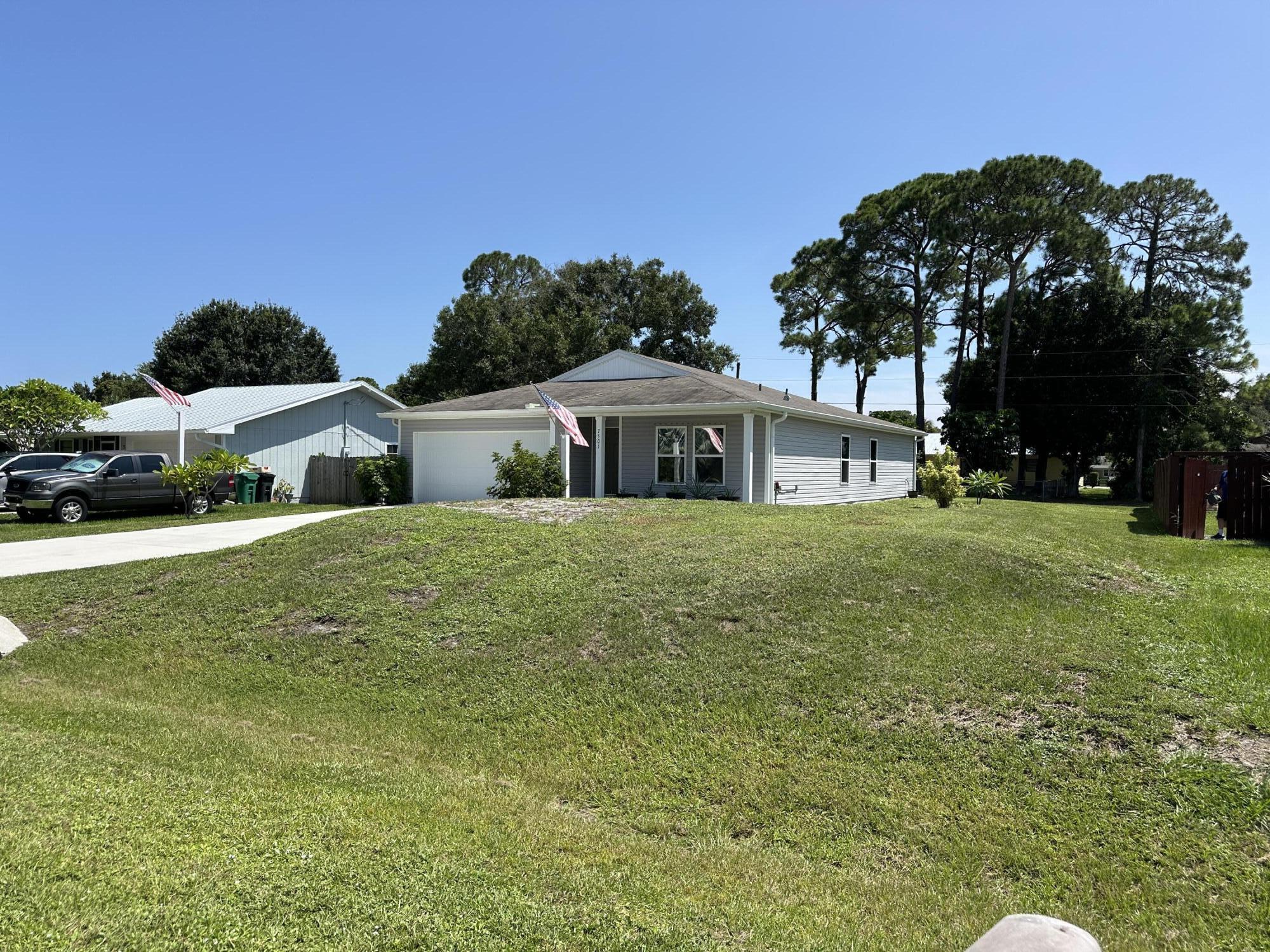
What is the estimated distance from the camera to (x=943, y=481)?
1719 cm

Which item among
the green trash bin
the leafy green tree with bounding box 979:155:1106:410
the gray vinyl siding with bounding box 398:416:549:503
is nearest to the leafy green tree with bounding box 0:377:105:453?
the green trash bin

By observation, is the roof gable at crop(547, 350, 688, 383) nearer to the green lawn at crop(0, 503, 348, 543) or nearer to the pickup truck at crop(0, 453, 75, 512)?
the green lawn at crop(0, 503, 348, 543)

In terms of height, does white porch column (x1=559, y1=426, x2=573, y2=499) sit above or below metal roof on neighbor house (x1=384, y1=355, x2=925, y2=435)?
below

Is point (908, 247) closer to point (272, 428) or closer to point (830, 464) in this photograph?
point (830, 464)

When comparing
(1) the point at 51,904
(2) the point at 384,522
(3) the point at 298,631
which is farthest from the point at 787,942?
(2) the point at 384,522

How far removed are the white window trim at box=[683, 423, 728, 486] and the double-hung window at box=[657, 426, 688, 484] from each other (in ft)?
0.50

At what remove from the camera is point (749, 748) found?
488 cm

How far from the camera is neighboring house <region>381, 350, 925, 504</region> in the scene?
58.2ft

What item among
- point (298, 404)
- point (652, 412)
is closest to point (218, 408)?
point (298, 404)

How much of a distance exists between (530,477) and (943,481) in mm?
9095

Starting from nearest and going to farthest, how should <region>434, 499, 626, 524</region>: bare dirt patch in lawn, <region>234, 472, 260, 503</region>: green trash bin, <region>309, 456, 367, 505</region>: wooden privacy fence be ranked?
<region>434, 499, 626, 524</region>: bare dirt patch in lawn
<region>234, 472, 260, 503</region>: green trash bin
<region>309, 456, 367, 505</region>: wooden privacy fence

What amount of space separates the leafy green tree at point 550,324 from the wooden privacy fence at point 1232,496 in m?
31.2

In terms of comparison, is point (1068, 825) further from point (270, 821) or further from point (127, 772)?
point (127, 772)

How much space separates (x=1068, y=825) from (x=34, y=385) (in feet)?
87.0
